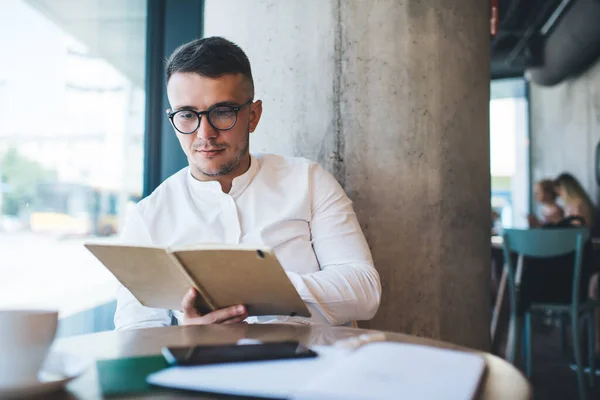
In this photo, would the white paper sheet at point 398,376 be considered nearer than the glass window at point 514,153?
Yes

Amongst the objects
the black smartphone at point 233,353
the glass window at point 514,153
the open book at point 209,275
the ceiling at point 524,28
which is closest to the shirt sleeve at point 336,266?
the open book at point 209,275

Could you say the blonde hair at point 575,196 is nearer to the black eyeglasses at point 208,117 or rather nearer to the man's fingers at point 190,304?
the black eyeglasses at point 208,117

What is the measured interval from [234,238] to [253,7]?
1.01 meters

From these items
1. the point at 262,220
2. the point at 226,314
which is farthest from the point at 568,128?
the point at 226,314

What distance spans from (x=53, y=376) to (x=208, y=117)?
997 mm

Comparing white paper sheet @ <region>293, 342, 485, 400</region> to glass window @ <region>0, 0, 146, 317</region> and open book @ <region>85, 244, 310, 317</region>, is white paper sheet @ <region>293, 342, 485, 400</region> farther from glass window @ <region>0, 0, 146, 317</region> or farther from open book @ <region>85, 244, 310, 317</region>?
glass window @ <region>0, 0, 146, 317</region>

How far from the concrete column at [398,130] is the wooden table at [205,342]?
0.94 metres

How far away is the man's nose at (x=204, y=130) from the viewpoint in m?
1.58

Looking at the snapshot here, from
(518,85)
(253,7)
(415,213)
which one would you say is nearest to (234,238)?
(415,213)

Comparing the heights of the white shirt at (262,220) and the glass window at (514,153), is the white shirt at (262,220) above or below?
below

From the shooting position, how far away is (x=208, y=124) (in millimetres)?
1588

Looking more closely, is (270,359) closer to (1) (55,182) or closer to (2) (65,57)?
(1) (55,182)

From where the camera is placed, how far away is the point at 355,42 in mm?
2004

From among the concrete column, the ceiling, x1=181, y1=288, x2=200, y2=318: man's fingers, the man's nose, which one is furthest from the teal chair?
the ceiling
